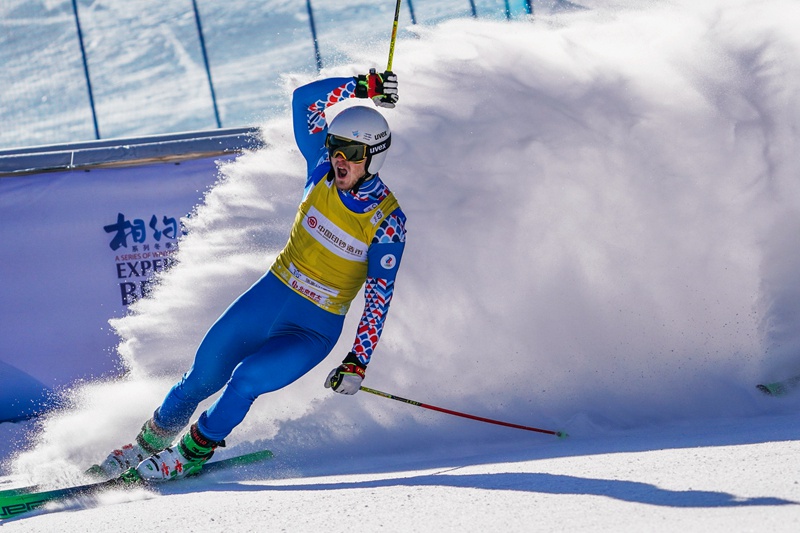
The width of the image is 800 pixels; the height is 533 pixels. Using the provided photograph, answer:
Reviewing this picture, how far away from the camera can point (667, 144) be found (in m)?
5.63

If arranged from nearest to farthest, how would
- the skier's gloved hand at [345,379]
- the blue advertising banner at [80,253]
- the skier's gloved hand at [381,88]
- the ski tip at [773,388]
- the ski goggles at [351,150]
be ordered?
the skier's gloved hand at [345,379]
the ski goggles at [351,150]
the skier's gloved hand at [381,88]
the ski tip at [773,388]
the blue advertising banner at [80,253]

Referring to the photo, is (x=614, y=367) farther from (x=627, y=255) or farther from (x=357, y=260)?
(x=357, y=260)

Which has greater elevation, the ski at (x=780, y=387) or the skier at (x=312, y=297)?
the skier at (x=312, y=297)

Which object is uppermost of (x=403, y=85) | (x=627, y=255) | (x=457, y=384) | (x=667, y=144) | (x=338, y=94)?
(x=338, y=94)

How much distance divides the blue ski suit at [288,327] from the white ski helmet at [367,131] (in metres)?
0.10

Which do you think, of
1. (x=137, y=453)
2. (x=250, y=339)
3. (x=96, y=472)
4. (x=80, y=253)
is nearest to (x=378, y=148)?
(x=250, y=339)

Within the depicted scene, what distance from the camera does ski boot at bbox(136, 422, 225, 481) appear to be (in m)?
4.26

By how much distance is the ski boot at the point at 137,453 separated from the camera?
14.7ft

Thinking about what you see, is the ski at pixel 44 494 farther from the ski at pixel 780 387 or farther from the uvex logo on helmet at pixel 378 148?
the ski at pixel 780 387

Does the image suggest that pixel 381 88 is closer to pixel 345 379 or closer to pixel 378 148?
pixel 378 148

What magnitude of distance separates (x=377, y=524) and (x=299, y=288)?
1.60 m

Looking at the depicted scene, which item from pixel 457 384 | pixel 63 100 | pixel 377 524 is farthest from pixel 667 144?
pixel 63 100

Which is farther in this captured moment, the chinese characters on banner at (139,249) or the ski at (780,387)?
the chinese characters on banner at (139,249)

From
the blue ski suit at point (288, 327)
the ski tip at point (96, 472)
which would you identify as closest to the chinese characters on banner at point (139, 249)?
the ski tip at point (96, 472)
